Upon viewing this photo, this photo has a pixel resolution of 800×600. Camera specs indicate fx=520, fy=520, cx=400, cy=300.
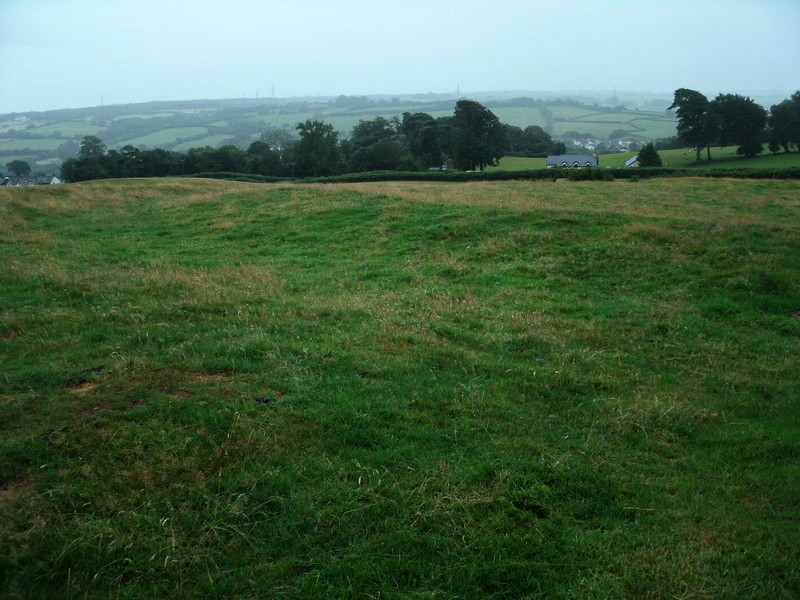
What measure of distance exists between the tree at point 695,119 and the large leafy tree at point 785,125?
6.05 meters

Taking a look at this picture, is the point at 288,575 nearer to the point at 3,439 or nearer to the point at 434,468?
the point at 434,468

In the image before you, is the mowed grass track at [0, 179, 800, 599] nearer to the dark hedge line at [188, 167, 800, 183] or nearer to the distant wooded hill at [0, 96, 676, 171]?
the dark hedge line at [188, 167, 800, 183]

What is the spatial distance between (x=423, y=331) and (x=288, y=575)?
4.98m

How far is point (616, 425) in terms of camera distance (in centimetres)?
555

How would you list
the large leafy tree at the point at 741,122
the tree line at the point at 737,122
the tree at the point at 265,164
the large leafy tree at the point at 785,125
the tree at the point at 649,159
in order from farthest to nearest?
the tree at the point at 265,164
the large leafy tree at the point at 741,122
the tree line at the point at 737,122
the large leafy tree at the point at 785,125
the tree at the point at 649,159

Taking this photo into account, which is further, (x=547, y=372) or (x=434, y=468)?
(x=547, y=372)

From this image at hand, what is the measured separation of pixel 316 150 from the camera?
7069cm

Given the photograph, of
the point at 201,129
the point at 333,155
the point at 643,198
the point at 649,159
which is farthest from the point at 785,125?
the point at 201,129

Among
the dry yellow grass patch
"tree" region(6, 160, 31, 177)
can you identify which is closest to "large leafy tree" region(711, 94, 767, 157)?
the dry yellow grass patch

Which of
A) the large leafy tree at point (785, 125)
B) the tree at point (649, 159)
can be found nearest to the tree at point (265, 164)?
the tree at point (649, 159)

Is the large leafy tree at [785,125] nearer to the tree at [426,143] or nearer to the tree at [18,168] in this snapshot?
the tree at [426,143]

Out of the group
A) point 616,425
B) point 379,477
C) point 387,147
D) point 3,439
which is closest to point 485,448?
point 379,477

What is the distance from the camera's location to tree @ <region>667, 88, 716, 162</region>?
61219 mm

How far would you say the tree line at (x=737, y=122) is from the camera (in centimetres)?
5919
